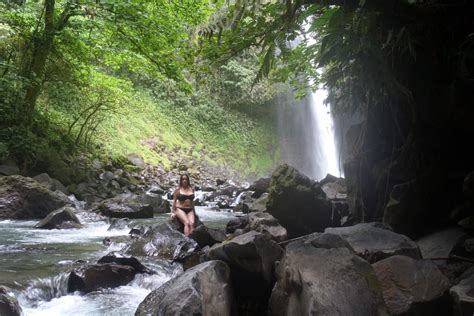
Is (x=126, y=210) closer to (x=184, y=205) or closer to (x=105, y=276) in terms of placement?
(x=184, y=205)

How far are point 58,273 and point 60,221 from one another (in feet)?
13.8

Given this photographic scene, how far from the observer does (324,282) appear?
10.5 feet

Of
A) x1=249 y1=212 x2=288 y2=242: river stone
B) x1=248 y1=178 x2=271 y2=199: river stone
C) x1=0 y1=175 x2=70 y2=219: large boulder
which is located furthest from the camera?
x1=248 y1=178 x2=271 y2=199: river stone

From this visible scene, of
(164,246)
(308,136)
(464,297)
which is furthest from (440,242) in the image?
(308,136)

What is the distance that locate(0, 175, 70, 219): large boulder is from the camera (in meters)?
9.85

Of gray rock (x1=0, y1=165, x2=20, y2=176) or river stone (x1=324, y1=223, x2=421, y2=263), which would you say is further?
gray rock (x1=0, y1=165, x2=20, y2=176)

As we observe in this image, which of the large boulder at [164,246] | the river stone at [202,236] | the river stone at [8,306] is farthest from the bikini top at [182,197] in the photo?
the river stone at [8,306]

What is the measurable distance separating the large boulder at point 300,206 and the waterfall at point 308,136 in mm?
22781

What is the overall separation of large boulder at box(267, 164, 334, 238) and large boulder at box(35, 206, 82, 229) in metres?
4.57

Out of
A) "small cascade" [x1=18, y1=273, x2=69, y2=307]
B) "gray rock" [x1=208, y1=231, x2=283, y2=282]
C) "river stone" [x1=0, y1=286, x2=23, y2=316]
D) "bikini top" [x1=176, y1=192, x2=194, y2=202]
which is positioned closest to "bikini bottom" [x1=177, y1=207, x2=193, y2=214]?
"bikini top" [x1=176, y1=192, x2=194, y2=202]

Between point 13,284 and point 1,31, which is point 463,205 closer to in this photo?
point 13,284

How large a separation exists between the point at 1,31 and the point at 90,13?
9.98ft

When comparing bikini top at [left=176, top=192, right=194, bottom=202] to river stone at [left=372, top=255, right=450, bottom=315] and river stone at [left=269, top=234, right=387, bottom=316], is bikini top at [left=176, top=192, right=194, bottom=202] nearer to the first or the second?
river stone at [left=269, top=234, right=387, bottom=316]

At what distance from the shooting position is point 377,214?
22.1ft
